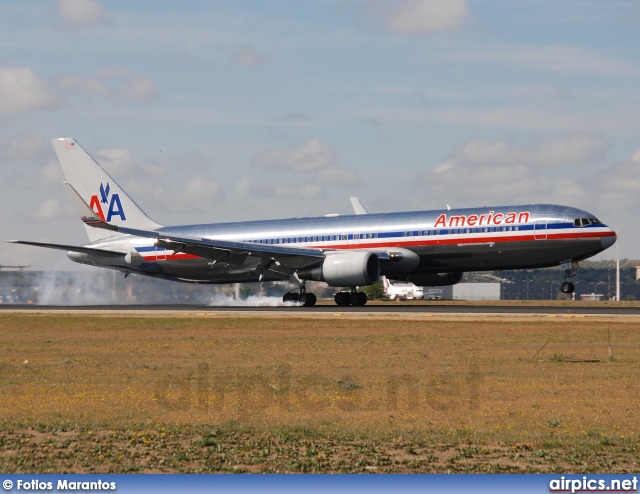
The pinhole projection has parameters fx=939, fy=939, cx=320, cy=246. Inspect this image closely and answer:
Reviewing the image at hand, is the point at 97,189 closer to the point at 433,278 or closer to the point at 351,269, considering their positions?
the point at 351,269

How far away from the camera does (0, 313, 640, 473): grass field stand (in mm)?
13258

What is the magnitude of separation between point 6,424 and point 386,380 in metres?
9.14

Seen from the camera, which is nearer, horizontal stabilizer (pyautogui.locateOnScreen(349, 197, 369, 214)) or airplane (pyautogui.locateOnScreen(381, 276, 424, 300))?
horizontal stabilizer (pyautogui.locateOnScreen(349, 197, 369, 214))

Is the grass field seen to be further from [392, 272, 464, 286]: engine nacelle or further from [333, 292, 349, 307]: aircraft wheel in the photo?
[333, 292, 349, 307]: aircraft wheel

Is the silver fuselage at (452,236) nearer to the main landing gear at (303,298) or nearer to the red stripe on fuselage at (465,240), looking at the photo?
the red stripe on fuselage at (465,240)

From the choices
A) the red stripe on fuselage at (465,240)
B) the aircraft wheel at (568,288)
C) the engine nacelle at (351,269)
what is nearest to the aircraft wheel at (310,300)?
the red stripe on fuselage at (465,240)

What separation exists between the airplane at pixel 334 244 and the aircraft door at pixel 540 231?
0.05m

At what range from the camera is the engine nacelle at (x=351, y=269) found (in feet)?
172

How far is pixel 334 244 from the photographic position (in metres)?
57.6

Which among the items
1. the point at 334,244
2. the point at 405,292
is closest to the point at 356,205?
the point at 334,244

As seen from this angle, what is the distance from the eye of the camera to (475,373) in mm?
23156

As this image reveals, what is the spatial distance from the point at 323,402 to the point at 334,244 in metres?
39.0

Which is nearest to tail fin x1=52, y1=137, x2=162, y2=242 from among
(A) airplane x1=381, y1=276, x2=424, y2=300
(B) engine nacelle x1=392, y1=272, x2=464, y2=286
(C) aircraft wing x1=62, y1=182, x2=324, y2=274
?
(C) aircraft wing x1=62, y1=182, x2=324, y2=274

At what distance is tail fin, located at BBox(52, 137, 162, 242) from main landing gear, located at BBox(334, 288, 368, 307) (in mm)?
16925
